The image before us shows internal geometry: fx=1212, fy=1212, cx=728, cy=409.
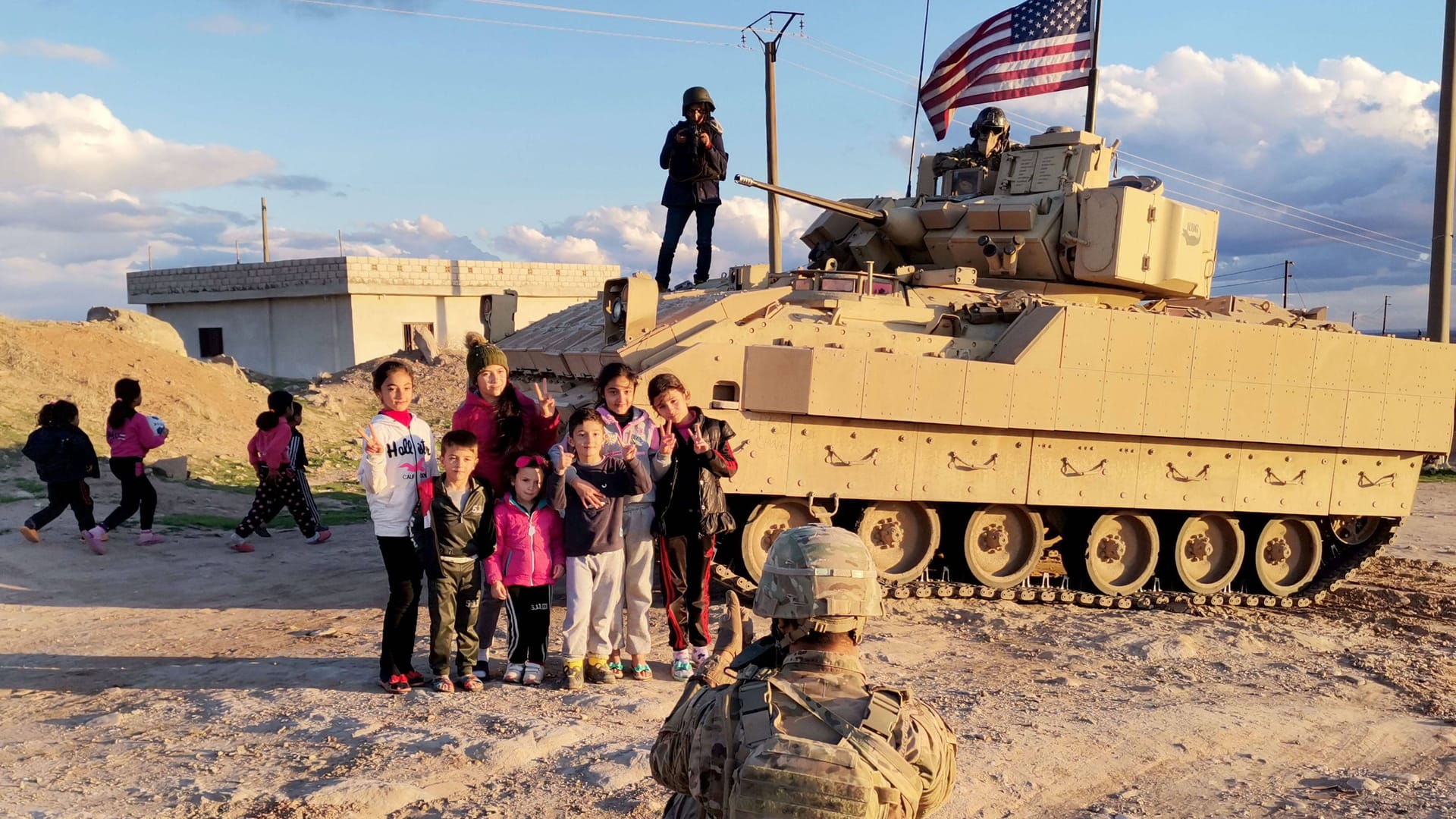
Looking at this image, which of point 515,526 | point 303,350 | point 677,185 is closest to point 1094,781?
point 515,526

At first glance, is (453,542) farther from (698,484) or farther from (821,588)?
(821,588)

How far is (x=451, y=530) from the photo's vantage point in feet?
19.2

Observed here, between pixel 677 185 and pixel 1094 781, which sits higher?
pixel 677 185

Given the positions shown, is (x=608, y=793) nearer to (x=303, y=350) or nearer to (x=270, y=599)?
(x=270, y=599)

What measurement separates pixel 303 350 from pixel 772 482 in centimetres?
2108

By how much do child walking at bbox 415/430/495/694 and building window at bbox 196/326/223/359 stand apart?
24.6 metres

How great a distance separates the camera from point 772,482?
8.20m

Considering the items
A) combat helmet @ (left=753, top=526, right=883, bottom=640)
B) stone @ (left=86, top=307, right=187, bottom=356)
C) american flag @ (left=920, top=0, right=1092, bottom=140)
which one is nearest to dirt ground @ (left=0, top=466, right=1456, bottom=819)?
combat helmet @ (left=753, top=526, right=883, bottom=640)

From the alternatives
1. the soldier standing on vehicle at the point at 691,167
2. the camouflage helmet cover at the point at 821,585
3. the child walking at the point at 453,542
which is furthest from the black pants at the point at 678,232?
the camouflage helmet cover at the point at 821,585

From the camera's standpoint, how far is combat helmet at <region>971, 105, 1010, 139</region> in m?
12.2

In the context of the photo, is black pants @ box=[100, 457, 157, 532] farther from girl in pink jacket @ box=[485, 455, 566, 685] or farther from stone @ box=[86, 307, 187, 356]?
stone @ box=[86, 307, 187, 356]

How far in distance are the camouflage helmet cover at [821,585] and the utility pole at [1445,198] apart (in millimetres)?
16709

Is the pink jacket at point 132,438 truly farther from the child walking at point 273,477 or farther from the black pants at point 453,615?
the black pants at point 453,615

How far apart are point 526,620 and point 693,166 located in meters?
5.65
